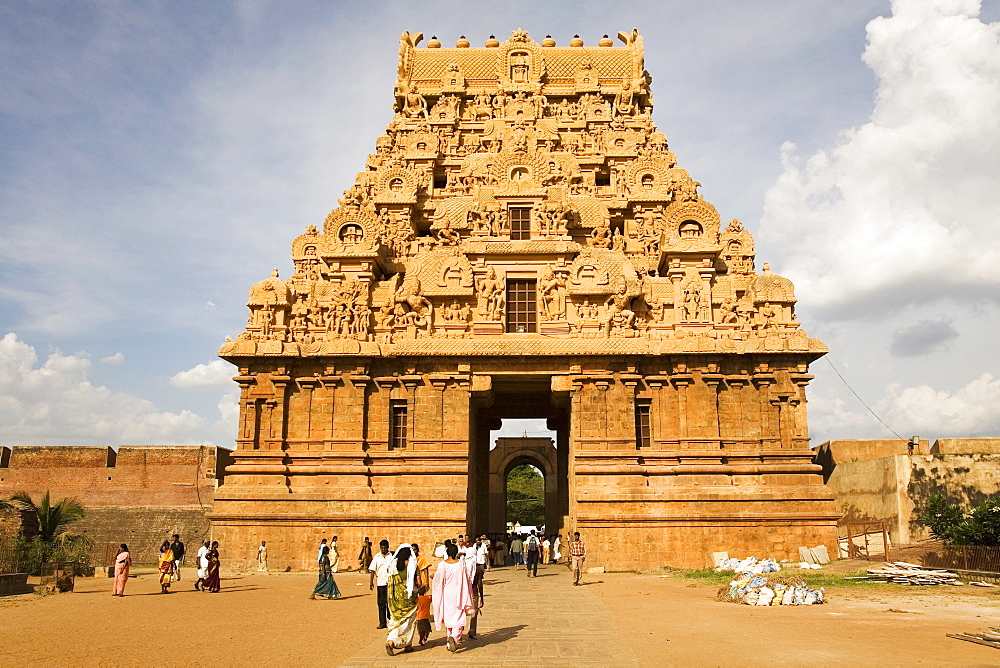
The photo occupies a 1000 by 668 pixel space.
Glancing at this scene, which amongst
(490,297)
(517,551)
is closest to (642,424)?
(490,297)

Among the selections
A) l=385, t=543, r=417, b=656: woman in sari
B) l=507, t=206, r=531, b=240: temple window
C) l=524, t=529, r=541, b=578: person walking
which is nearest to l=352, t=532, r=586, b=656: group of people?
l=385, t=543, r=417, b=656: woman in sari

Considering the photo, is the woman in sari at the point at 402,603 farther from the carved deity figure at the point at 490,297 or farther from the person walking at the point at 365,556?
the carved deity figure at the point at 490,297

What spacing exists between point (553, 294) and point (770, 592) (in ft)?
41.0

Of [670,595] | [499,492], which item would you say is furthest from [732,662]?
[499,492]

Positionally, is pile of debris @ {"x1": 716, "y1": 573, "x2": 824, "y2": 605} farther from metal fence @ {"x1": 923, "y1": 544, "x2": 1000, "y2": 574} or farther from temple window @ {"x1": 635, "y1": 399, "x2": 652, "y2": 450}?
temple window @ {"x1": 635, "y1": 399, "x2": 652, "y2": 450}

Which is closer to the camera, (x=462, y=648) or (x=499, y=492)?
(x=462, y=648)

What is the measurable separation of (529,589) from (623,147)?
1972 centimetres

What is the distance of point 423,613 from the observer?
11.4 m

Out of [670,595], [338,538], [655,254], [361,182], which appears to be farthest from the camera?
[361,182]

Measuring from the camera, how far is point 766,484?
24.1 meters

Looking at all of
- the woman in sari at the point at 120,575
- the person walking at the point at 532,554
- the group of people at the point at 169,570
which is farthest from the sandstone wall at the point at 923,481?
the woman in sari at the point at 120,575

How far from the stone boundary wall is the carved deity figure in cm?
1418

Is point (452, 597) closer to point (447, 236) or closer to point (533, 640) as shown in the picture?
point (533, 640)

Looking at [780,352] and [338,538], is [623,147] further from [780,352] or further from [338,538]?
[338,538]
